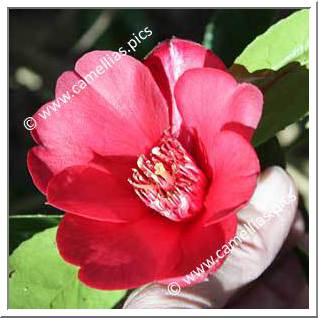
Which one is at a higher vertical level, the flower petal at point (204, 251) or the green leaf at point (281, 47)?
the green leaf at point (281, 47)

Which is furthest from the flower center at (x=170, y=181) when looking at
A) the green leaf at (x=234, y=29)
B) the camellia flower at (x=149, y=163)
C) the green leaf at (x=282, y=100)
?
the green leaf at (x=234, y=29)

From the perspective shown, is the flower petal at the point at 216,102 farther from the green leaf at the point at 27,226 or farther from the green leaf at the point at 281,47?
the green leaf at the point at 27,226

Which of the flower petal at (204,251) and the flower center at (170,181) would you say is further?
the flower center at (170,181)

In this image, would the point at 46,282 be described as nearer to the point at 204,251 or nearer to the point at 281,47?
the point at 204,251

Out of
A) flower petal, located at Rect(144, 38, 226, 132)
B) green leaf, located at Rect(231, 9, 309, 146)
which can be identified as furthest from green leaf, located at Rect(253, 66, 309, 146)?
flower petal, located at Rect(144, 38, 226, 132)

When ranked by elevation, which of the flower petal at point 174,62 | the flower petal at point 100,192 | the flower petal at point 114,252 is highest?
the flower petal at point 174,62

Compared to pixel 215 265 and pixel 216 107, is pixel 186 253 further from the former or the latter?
pixel 216 107

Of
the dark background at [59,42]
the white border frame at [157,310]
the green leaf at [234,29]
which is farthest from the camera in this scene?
the dark background at [59,42]
